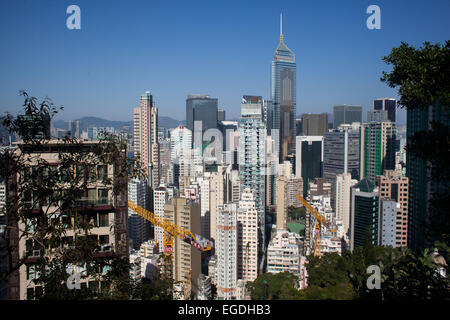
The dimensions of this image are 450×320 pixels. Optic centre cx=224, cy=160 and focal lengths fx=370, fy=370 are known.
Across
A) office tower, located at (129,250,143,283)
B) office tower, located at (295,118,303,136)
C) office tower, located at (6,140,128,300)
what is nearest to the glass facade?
office tower, located at (295,118,303,136)

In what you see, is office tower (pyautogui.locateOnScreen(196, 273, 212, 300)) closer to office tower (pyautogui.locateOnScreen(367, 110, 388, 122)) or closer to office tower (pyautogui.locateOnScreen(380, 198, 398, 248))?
office tower (pyautogui.locateOnScreen(380, 198, 398, 248))

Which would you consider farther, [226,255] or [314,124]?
[314,124]

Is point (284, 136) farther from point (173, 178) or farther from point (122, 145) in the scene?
point (122, 145)

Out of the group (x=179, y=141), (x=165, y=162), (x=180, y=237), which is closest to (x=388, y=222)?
(x=180, y=237)

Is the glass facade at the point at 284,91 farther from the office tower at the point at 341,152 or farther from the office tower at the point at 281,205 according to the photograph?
the office tower at the point at 281,205

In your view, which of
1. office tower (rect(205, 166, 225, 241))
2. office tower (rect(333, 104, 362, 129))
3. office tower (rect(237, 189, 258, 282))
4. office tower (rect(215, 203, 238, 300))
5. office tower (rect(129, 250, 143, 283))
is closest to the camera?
office tower (rect(129, 250, 143, 283))

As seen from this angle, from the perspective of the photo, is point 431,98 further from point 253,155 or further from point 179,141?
point 179,141
